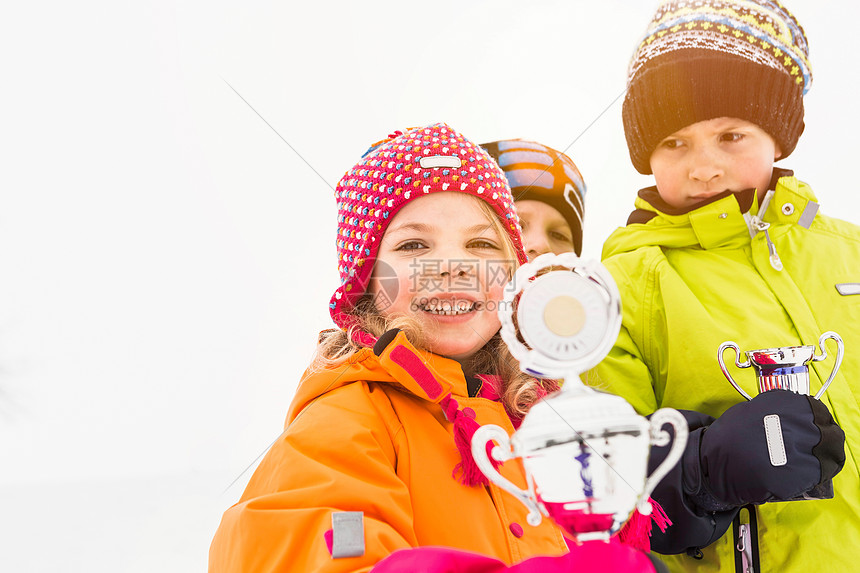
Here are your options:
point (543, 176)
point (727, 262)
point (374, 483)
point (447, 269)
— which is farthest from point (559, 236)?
point (374, 483)

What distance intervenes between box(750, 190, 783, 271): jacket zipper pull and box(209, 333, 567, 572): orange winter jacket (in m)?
0.51

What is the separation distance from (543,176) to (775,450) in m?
0.76

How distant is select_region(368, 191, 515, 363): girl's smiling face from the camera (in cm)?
81

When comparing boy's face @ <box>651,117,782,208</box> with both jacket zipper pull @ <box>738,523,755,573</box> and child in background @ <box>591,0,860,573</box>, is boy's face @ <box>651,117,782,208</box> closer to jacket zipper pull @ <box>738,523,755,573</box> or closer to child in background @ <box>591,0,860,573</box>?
child in background @ <box>591,0,860,573</box>

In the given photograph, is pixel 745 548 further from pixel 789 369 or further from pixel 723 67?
pixel 723 67

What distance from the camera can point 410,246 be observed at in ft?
2.80

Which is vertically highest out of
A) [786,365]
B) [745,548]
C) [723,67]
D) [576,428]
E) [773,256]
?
[723,67]

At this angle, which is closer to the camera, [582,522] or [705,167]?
[582,522]

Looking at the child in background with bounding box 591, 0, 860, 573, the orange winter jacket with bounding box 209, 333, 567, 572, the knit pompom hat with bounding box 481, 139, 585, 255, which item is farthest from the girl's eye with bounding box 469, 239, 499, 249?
the knit pompom hat with bounding box 481, 139, 585, 255

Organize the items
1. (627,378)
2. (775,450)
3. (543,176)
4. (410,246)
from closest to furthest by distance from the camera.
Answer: (775,450)
(410,246)
(627,378)
(543,176)

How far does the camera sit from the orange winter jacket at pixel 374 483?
1.85 feet

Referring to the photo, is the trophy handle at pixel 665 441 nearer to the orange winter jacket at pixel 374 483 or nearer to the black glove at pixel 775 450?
the orange winter jacket at pixel 374 483

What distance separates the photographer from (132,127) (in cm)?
149

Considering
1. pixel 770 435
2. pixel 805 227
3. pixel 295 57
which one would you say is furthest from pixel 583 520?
pixel 295 57
